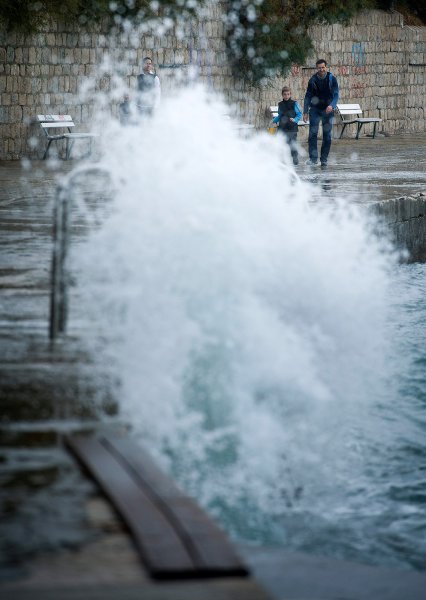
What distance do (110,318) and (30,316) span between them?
480 millimetres

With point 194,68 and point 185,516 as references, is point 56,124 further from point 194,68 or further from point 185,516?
point 185,516

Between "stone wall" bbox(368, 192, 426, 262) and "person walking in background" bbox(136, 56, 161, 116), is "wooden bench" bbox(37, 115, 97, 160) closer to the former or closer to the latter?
"person walking in background" bbox(136, 56, 161, 116)

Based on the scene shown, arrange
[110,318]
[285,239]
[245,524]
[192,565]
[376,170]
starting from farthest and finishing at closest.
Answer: [376,170]
[285,239]
[110,318]
[245,524]
[192,565]

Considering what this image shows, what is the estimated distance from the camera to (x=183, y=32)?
2502 centimetres

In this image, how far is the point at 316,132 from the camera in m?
19.0

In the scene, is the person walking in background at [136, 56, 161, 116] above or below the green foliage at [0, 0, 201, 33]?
below

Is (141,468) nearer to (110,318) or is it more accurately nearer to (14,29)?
(110,318)

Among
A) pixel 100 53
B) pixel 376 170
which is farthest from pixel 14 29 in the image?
pixel 376 170

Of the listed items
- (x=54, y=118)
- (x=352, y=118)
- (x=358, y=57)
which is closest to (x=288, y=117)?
(x=54, y=118)

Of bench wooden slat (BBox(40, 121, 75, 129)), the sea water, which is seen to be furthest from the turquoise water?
bench wooden slat (BBox(40, 121, 75, 129))

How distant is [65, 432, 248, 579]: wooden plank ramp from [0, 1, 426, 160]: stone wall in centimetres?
1778

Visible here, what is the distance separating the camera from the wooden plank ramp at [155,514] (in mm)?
3156

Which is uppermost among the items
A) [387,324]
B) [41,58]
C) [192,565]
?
[41,58]

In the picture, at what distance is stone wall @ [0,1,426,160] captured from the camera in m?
21.4
